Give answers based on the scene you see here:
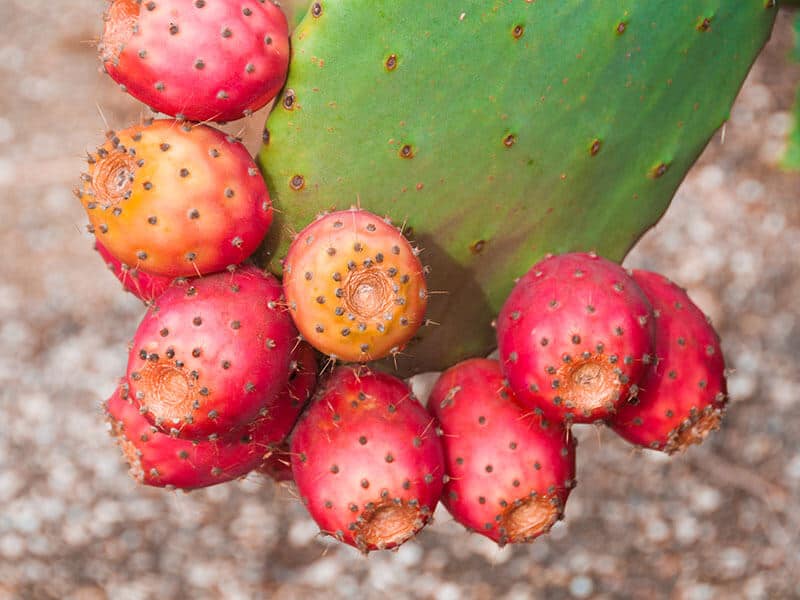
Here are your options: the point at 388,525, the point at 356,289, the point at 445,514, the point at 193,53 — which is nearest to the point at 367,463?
the point at 388,525

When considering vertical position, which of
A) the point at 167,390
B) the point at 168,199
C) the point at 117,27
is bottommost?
the point at 167,390

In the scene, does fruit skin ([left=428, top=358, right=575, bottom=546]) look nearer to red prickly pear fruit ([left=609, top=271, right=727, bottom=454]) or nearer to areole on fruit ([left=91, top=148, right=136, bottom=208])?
red prickly pear fruit ([left=609, top=271, right=727, bottom=454])

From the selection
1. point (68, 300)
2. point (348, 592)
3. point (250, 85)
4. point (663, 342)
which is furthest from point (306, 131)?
point (68, 300)

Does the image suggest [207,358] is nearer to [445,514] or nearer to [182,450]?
[182,450]

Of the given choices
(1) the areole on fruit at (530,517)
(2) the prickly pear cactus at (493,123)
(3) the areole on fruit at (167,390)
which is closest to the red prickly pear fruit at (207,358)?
(3) the areole on fruit at (167,390)

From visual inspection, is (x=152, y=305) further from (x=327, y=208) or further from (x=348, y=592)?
(x=348, y=592)

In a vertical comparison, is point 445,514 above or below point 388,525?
below
